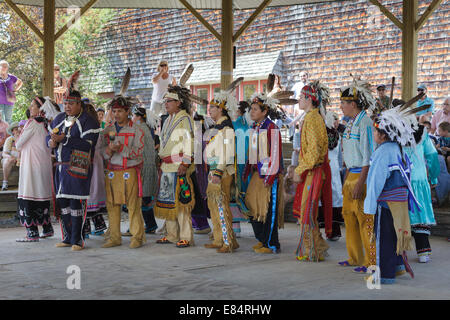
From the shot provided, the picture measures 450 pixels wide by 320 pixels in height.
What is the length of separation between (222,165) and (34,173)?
223 centimetres

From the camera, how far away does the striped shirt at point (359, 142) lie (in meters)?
5.10

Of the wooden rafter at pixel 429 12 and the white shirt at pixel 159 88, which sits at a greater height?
the wooden rafter at pixel 429 12

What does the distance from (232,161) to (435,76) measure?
25.1 feet

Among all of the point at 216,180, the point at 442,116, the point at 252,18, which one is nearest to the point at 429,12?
the point at 442,116

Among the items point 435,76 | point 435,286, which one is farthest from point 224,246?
point 435,76

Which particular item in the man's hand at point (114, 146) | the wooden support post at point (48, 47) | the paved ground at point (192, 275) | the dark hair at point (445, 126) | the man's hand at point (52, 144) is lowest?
the paved ground at point (192, 275)

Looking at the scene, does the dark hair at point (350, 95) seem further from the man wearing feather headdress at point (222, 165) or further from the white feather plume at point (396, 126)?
the man wearing feather headdress at point (222, 165)

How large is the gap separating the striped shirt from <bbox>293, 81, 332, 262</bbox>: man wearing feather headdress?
34 centimetres

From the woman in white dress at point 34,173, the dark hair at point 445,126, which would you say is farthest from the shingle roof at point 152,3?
the woman in white dress at point 34,173

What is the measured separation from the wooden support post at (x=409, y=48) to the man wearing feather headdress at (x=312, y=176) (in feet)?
13.2

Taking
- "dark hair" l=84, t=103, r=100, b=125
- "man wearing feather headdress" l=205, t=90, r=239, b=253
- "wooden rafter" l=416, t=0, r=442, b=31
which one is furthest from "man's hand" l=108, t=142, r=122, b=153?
"wooden rafter" l=416, t=0, r=442, b=31

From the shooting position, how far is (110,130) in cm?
645

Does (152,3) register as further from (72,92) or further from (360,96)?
(360,96)

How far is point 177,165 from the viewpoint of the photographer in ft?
20.8
